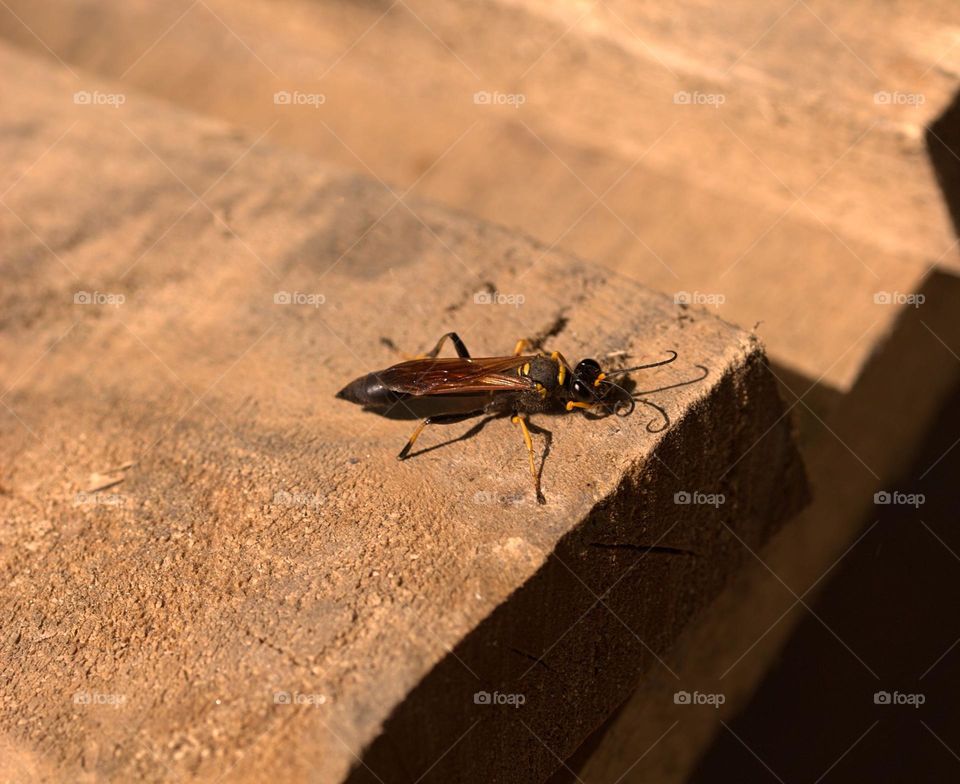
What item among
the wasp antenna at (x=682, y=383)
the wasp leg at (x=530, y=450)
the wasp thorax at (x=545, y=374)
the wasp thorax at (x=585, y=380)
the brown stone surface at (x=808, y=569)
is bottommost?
A: the brown stone surface at (x=808, y=569)

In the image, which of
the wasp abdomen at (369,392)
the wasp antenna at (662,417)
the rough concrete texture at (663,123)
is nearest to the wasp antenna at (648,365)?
the wasp antenna at (662,417)

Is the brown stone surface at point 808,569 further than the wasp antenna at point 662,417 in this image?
Yes

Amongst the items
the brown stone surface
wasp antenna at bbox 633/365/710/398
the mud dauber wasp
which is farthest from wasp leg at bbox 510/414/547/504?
the brown stone surface

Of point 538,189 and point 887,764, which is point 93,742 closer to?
point 887,764

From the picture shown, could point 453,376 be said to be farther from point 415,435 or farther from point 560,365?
point 560,365

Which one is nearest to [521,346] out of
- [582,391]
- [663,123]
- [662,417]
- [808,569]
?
[582,391]

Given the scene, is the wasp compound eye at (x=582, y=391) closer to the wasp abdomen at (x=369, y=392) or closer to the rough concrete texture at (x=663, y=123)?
the wasp abdomen at (x=369, y=392)
